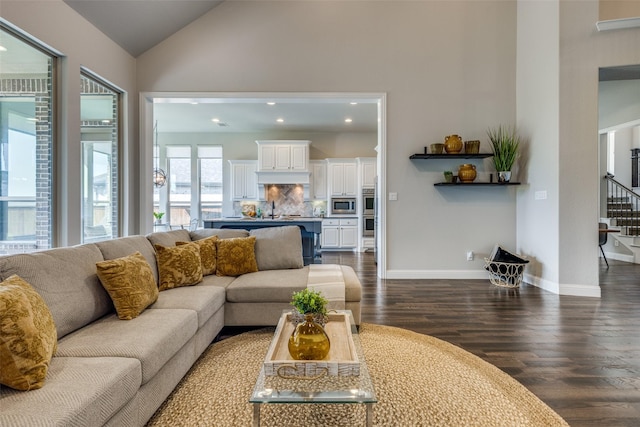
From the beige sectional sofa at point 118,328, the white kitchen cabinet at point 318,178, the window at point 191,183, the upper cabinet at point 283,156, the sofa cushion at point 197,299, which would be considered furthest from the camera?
the window at point 191,183

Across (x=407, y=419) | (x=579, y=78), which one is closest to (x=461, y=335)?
(x=407, y=419)

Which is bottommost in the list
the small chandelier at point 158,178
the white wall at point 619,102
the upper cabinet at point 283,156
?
the small chandelier at point 158,178

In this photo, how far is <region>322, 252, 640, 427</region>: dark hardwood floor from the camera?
1836mm

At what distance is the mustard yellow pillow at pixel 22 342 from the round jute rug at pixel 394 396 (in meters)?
0.65

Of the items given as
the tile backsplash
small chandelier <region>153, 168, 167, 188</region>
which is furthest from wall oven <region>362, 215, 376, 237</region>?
small chandelier <region>153, 168, 167, 188</region>

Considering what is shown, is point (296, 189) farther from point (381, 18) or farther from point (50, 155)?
point (50, 155)

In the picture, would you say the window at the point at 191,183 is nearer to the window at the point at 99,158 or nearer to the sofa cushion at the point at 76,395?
the window at the point at 99,158

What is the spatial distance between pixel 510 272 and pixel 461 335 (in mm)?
2003

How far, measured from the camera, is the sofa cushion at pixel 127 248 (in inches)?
85.6

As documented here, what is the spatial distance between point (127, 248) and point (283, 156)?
6102mm

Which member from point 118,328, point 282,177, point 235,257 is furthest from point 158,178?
point 118,328

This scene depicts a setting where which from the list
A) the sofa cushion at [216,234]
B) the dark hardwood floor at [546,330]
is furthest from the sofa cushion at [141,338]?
the dark hardwood floor at [546,330]

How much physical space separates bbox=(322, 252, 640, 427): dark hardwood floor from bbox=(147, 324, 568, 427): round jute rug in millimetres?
182

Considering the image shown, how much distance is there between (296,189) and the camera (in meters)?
8.70
